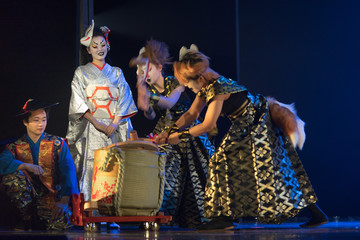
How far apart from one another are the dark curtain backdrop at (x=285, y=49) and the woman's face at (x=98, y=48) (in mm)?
385

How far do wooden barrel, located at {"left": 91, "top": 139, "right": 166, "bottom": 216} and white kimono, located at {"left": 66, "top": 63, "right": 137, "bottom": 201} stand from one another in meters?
0.62

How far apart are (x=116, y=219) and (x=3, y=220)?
4.70 feet

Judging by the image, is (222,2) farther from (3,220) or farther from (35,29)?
(3,220)

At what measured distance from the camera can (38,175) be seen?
3.70 metres

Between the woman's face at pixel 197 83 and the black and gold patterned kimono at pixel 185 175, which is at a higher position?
the woman's face at pixel 197 83

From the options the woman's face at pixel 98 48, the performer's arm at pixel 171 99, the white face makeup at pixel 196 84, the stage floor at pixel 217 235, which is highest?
the woman's face at pixel 98 48

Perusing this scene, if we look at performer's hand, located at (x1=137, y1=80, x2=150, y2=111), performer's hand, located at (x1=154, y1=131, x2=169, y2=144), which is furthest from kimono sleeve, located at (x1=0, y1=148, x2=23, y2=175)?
performer's hand, located at (x1=154, y1=131, x2=169, y2=144)

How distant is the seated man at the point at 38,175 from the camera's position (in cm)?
353

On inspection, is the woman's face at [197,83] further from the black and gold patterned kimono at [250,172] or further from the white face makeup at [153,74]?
the white face makeup at [153,74]

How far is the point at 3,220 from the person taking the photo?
13.5ft

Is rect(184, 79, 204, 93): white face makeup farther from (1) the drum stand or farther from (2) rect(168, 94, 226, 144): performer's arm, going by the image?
(1) the drum stand

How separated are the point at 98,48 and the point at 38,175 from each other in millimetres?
989

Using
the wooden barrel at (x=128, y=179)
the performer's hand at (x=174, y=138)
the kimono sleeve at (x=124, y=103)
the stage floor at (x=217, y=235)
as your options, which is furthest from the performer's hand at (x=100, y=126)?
the stage floor at (x=217, y=235)

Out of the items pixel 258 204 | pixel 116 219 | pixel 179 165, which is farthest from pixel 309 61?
pixel 116 219
